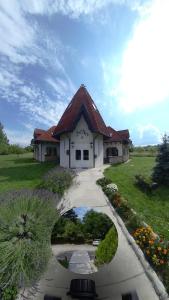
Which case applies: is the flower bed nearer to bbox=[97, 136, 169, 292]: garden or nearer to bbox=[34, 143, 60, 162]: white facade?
bbox=[97, 136, 169, 292]: garden

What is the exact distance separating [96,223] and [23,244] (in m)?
2.00

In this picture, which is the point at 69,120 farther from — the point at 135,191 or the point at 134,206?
the point at 134,206

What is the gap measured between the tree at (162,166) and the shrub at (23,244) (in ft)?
48.5

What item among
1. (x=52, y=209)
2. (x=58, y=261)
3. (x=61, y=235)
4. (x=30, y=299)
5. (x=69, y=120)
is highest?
(x=69, y=120)

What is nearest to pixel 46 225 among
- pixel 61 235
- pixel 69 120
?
pixel 61 235

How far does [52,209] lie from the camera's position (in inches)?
280

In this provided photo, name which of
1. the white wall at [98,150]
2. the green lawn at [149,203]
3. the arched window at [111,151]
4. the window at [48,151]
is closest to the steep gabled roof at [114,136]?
the arched window at [111,151]

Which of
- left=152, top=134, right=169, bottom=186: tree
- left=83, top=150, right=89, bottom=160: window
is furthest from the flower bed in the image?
left=83, top=150, right=89, bottom=160: window

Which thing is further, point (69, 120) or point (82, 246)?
point (69, 120)

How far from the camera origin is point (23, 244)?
612 centimetres

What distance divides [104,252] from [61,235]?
45.8 inches

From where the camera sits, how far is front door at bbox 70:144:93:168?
2934 cm

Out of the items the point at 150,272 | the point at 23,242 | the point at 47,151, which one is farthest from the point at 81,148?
the point at 23,242

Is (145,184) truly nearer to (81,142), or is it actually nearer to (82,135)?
(81,142)
